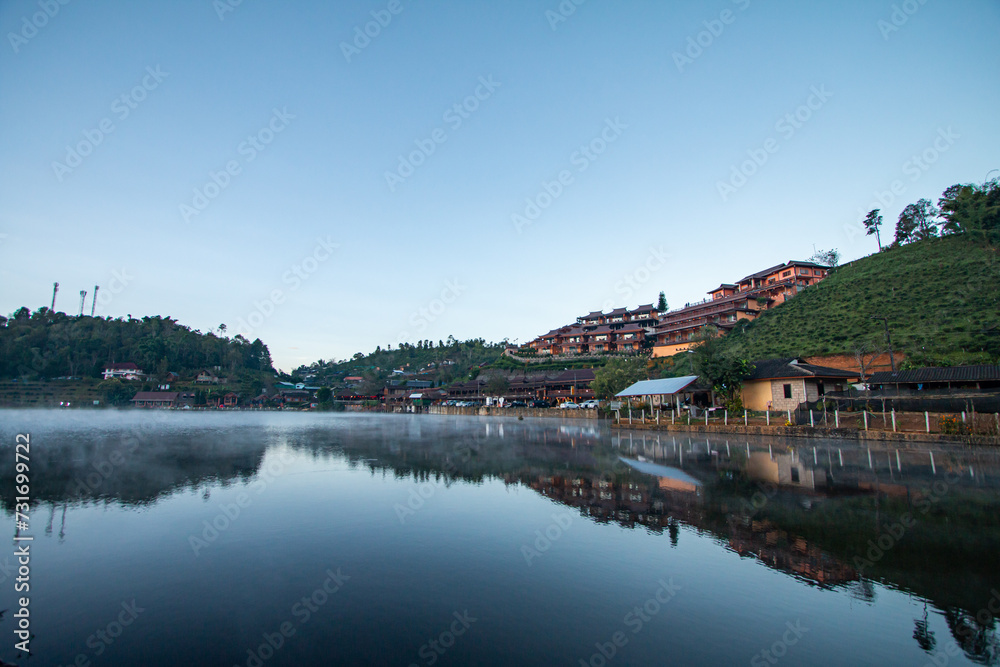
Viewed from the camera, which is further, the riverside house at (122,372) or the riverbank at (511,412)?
the riverside house at (122,372)

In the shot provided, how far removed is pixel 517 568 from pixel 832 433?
24.7 meters

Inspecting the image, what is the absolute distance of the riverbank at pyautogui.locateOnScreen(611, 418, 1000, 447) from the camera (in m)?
20.9

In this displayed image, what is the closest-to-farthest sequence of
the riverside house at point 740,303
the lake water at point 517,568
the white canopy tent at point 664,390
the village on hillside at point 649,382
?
the lake water at point 517,568, the village on hillside at point 649,382, the white canopy tent at point 664,390, the riverside house at point 740,303

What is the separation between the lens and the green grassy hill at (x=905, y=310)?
38.1 metres

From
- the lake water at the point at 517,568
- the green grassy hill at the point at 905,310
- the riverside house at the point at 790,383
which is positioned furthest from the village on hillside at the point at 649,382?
the lake water at the point at 517,568

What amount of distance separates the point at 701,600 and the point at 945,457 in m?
18.8

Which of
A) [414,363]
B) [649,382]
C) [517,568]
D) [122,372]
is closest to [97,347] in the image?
[122,372]

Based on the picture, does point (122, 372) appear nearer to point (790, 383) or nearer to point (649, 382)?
point (649, 382)

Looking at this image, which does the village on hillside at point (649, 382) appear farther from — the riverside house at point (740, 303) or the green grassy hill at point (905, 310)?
the green grassy hill at point (905, 310)

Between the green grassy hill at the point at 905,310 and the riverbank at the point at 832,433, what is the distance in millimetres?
17271

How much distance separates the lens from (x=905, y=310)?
158 feet

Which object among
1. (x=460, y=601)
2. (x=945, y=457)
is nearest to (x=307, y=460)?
(x=460, y=601)

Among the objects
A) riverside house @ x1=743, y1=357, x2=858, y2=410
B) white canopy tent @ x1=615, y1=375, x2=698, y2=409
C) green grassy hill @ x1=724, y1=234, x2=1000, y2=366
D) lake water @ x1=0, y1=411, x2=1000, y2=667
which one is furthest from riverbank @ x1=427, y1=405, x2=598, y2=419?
lake water @ x1=0, y1=411, x2=1000, y2=667

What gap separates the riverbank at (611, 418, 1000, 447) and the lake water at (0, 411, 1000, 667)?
15.8 ft
